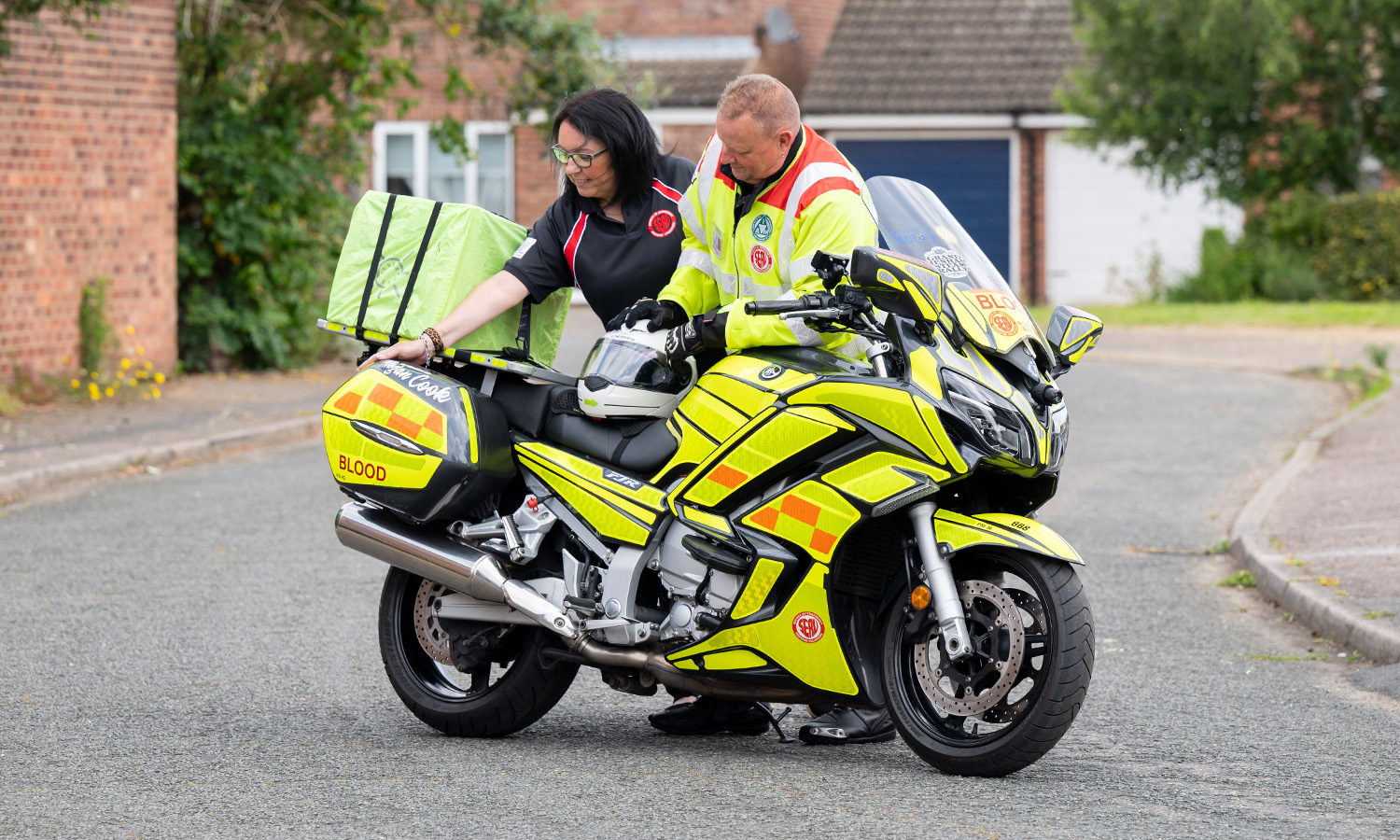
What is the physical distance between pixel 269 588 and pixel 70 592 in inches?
33.7

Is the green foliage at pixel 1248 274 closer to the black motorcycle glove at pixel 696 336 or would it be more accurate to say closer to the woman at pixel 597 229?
the woman at pixel 597 229

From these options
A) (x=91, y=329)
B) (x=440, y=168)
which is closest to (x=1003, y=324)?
(x=91, y=329)

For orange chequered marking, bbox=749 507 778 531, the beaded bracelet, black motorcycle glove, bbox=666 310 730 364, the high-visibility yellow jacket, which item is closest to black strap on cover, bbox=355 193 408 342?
the beaded bracelet

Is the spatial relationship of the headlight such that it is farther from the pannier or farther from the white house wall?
the white house wall

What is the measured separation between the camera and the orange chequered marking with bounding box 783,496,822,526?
4.77 m

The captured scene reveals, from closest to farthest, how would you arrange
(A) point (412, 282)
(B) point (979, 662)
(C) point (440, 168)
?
(B) point (979, 662)
(A) point (412, 282)
(C) point (440, 168)

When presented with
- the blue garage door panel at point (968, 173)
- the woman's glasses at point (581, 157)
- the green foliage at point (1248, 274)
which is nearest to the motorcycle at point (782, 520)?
the woman's glasses at point (581, 157)

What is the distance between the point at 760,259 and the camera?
5.02 meters

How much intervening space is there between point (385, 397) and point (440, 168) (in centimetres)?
2635

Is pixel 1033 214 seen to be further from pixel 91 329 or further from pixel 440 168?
pixel 91 329

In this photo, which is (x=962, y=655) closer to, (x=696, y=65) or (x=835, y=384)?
(x=835, y=384)

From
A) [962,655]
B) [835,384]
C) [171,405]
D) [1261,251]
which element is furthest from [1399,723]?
[1261,251]

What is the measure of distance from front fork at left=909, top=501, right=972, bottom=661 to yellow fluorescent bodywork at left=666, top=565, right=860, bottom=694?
30 centimetres

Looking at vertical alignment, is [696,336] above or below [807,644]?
above
